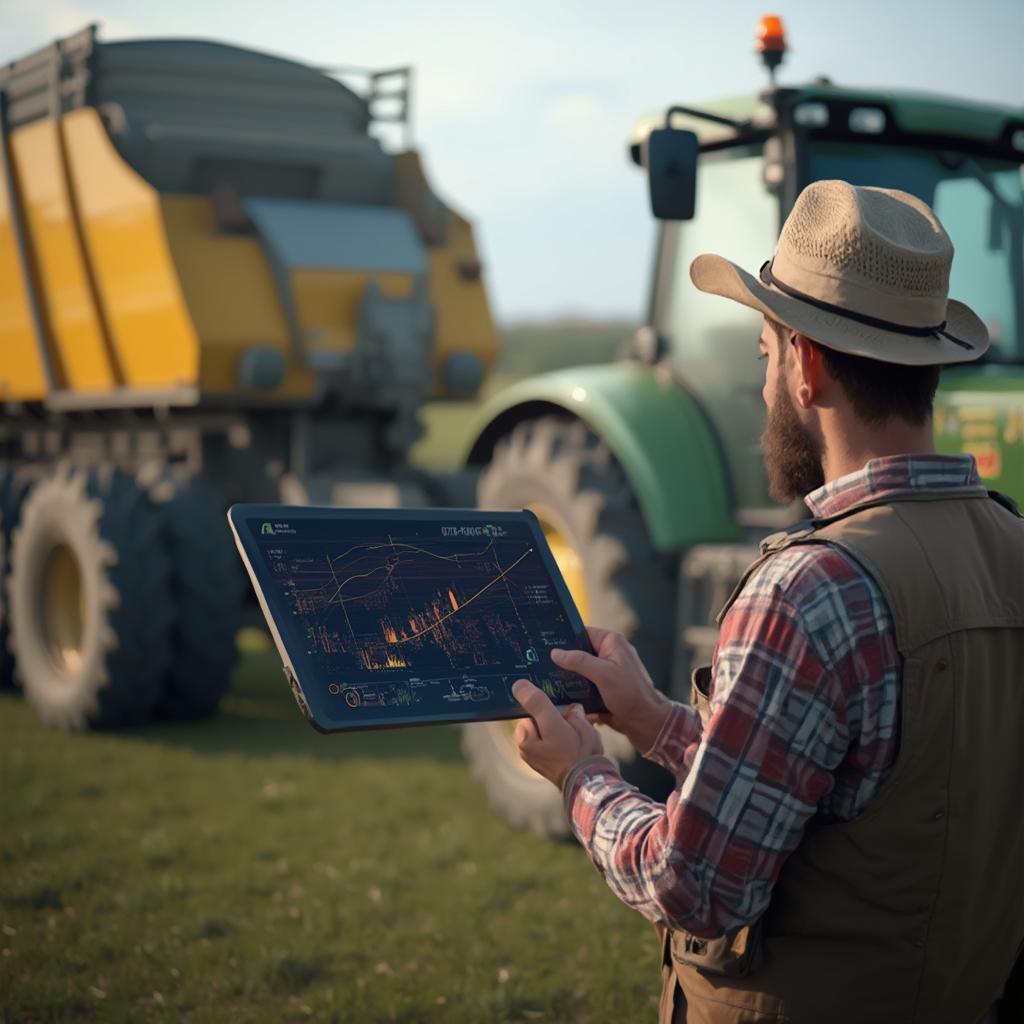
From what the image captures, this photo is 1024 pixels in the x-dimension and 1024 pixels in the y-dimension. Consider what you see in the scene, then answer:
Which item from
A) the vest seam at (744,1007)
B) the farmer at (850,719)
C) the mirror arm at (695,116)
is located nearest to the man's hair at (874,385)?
the farmer at (850,719)

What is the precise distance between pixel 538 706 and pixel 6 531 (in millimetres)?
7269

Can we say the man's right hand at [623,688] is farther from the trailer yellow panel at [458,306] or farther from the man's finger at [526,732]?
the trailer yellow panel at [458,306]

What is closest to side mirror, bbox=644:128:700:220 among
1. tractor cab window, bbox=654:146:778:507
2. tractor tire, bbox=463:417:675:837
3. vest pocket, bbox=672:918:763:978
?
tractor cab window, bbox=654:146:778:507

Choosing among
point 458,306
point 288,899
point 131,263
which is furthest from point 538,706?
point 458,306

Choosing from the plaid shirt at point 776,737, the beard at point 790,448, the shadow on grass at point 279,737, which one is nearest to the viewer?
the plaid shirt at point 776,737

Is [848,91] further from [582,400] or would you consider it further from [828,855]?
[828,855]

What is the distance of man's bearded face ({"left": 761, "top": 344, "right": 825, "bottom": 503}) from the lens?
2039mm

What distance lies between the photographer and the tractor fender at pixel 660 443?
5.34m

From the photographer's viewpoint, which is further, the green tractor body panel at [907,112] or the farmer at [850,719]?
the green tractor body panel at [907,112]

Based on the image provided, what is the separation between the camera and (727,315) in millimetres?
5598

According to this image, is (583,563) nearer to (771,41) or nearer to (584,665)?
(771,41)

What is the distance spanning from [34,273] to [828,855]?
789cm

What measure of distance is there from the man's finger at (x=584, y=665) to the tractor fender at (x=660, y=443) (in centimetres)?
307

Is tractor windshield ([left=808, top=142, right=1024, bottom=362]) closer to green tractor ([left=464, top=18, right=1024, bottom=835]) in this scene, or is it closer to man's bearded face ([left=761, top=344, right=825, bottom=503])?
green tractor ([left=464, top=18, right=1024, bottom=835])
